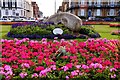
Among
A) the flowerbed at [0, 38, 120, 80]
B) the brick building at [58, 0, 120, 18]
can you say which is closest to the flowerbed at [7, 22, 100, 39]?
the flowerbed at [0, 38, 120, 80]

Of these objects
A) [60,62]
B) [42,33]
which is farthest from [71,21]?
[60,62]

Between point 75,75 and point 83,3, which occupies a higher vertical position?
point 83,3

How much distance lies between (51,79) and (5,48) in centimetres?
304

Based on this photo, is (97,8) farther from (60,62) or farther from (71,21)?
(60,62)

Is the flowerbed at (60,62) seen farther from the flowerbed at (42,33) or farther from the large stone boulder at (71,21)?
the large stone boulder at (71,21)

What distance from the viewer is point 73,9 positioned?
181 feet

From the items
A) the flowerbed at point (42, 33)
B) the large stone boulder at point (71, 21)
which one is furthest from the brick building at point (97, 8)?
the flowerbed at point (42, 33)

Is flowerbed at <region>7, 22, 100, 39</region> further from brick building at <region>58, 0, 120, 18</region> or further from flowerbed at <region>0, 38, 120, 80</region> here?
brick building at <region>58, 0, 120, 18</region>

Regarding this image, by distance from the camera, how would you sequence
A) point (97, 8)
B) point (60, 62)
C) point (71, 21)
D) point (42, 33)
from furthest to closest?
point (97, 8), point (71, 21), point (42, 33), point (60, 62)

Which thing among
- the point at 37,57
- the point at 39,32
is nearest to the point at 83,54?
the point at 37,57

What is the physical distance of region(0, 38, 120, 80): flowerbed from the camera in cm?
556

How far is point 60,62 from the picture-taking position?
6.65 meters

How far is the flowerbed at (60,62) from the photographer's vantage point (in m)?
5.56

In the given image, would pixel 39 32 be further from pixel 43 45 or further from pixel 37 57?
pixel 37 57
